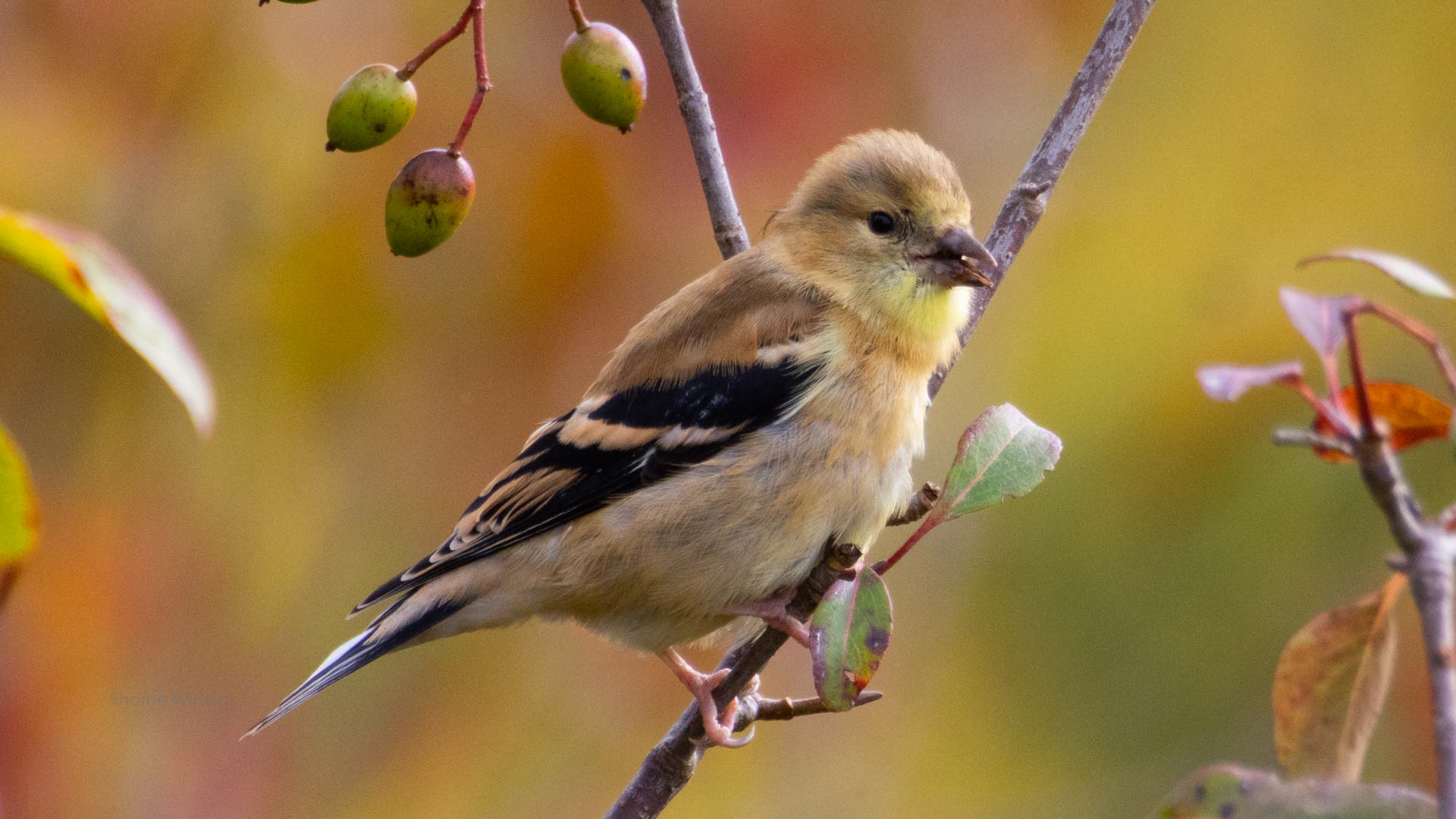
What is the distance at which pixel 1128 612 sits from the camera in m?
4.29

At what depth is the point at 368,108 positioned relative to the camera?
1.88m

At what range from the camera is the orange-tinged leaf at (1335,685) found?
1.24 metres

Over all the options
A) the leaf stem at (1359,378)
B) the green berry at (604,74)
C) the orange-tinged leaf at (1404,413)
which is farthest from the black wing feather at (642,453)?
the leaf stem at (1359,378)

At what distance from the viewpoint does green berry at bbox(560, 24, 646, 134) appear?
1.98 m

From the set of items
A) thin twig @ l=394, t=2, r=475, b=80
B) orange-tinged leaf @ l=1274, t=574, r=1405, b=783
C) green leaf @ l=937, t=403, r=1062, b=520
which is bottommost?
orange-tinged leaf @ l=1274, t=574, r=1405, b=783

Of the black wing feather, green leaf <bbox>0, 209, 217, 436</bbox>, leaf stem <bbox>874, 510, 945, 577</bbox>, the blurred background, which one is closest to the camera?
green leaf <bbox>0, 209, 217, 436</bbox>

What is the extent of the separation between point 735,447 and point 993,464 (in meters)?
0.98

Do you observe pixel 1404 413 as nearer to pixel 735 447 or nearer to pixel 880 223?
pixel 735 447

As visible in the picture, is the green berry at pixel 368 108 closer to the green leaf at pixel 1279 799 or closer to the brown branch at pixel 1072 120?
the brown branch at pixel 1072 120

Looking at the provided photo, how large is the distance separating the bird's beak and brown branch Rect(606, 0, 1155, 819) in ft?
0.16

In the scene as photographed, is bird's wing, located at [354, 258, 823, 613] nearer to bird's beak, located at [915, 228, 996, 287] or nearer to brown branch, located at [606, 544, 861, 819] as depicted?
bird's beak, located at [915, 228, 996, 287]

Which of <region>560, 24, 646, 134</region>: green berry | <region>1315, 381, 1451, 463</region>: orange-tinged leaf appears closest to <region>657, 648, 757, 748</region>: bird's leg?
<region>560, 24, 646, 134</region>: green berry

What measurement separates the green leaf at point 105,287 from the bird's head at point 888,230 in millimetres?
1932

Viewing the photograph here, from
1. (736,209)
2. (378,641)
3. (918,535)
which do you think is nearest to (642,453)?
(736,209)
